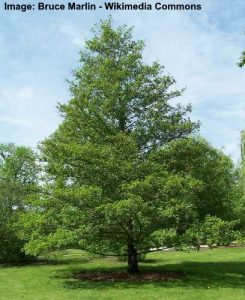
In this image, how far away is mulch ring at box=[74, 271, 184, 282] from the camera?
65.9ft

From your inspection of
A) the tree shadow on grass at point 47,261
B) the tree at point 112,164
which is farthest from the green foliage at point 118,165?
the tree shadow on grass at point 47,261

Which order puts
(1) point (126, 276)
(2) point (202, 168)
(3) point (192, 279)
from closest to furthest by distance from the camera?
(3) point (192, 279) → (1) point (126, 276) → (2) point (202, 168)

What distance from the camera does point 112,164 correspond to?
19.8 metres

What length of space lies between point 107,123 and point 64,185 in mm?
3784

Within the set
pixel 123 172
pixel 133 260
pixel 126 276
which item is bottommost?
pixel 126 276

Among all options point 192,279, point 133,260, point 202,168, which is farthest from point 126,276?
point 202,168

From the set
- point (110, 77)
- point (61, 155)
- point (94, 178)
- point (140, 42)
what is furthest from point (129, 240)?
point (140, 42)

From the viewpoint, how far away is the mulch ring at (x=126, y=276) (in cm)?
2009

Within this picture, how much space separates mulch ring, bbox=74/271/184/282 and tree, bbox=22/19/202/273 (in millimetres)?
905

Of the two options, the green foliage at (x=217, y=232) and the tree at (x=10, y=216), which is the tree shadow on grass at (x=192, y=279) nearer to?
the green foliage at (x=217, y=232)

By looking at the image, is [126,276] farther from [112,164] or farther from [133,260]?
[112,164]

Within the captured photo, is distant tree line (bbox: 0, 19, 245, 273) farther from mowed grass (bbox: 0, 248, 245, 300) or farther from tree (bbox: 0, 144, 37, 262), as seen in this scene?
tree (bbox: 0, 144, 37, 262)

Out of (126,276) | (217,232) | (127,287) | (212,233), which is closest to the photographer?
(127,287)

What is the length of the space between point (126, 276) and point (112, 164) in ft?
17.9
